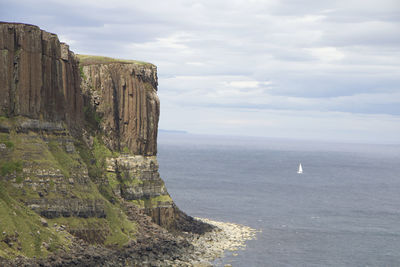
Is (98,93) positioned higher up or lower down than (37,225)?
higher up

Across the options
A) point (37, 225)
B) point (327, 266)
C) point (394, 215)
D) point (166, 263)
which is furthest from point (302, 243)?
point (37, 225)

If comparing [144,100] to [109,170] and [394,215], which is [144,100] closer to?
[109,170]

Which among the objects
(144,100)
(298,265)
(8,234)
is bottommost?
(298,265)

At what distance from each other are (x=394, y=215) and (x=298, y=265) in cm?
7141

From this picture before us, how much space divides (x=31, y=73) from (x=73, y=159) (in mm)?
16172

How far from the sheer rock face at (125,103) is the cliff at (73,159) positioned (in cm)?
22

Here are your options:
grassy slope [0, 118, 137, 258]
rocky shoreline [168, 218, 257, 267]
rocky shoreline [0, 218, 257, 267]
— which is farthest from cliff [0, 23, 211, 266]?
rocky shoreline [168, 218, 257, 267]

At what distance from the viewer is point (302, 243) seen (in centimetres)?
12812

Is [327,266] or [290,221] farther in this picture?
[290,221]

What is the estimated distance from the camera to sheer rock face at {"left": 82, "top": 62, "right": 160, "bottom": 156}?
125 m

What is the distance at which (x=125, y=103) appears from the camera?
422 feet

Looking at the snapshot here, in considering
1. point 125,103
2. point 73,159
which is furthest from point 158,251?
point 125,103

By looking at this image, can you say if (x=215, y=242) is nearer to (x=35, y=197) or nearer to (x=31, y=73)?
(x=35, y=197)

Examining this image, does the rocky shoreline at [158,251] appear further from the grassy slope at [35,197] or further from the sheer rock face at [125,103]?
the sheer rock face at [125,103]
